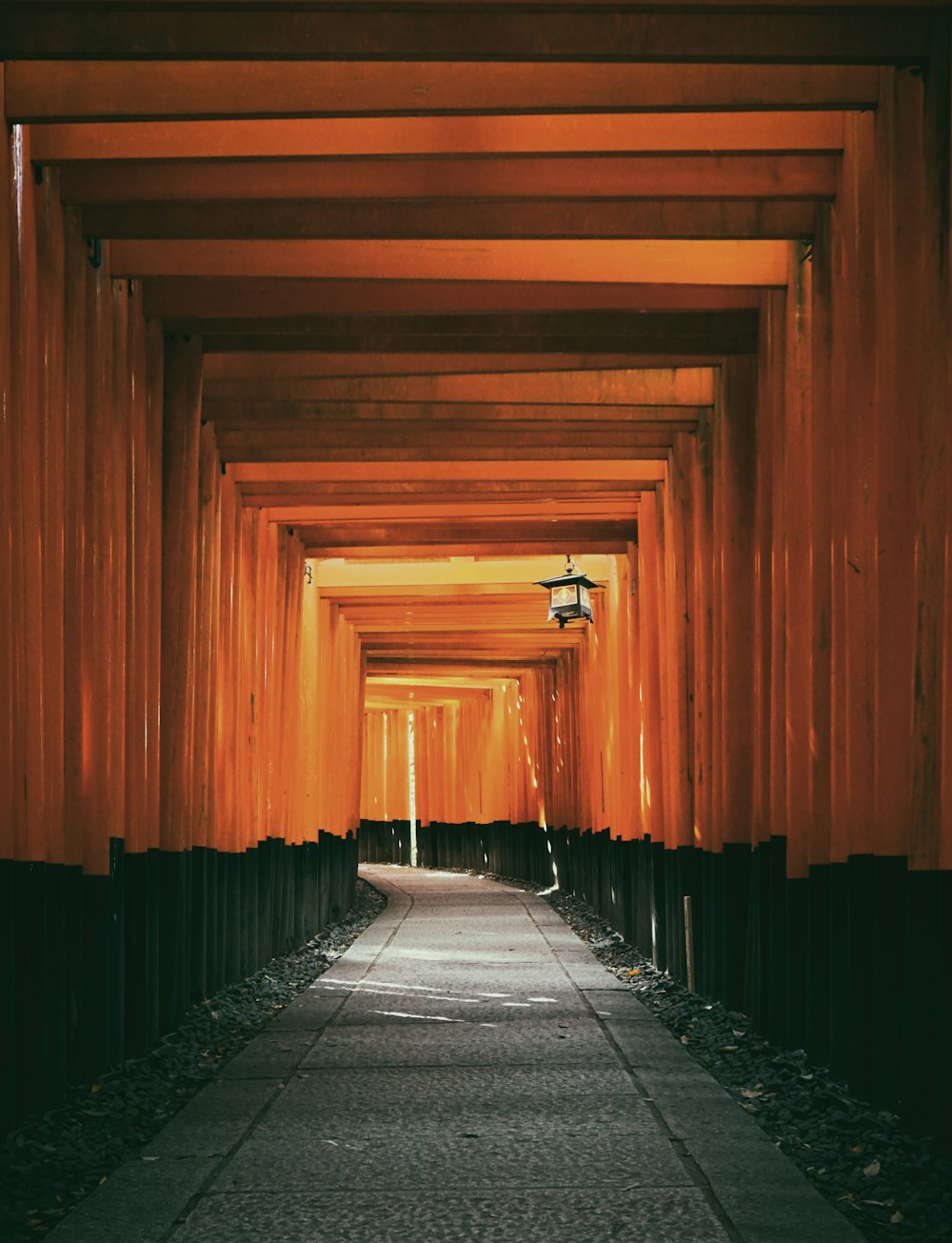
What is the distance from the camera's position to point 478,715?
35.4 meters

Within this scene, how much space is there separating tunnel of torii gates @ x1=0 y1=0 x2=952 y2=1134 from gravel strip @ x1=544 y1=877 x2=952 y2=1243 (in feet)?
0.59

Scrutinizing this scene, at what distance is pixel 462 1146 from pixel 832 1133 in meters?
1.36

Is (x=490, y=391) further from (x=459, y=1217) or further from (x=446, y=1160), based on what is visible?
(x=459, y=1217)

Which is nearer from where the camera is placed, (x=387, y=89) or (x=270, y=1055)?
(x=387, y=89)

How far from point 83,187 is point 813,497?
11.7 ft

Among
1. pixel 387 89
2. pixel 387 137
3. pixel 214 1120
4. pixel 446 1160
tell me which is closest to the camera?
pixel 446 1160

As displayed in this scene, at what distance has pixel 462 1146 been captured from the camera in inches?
234

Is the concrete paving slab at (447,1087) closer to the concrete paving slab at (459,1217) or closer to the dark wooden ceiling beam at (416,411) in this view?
the concrete paving slab at (459,1217)

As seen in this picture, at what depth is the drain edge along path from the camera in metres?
4.84

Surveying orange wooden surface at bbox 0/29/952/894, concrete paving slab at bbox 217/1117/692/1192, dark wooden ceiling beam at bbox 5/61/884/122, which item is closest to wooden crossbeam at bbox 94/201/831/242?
orange wooden surface at bbox 0/29/952/894

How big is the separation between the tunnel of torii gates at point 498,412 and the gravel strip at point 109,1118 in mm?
189

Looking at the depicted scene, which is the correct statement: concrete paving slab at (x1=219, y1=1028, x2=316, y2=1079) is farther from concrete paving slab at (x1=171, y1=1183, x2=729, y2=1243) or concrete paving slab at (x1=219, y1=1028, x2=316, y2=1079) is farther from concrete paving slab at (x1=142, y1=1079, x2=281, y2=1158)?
concrete paving slab at (x1=171, y1=1183, x2=729, y2=1243)

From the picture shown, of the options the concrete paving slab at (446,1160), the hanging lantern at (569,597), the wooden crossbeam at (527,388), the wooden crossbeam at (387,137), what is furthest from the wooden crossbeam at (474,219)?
the hanging lantern at (569,597)

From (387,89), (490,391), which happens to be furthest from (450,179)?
(490,391)
